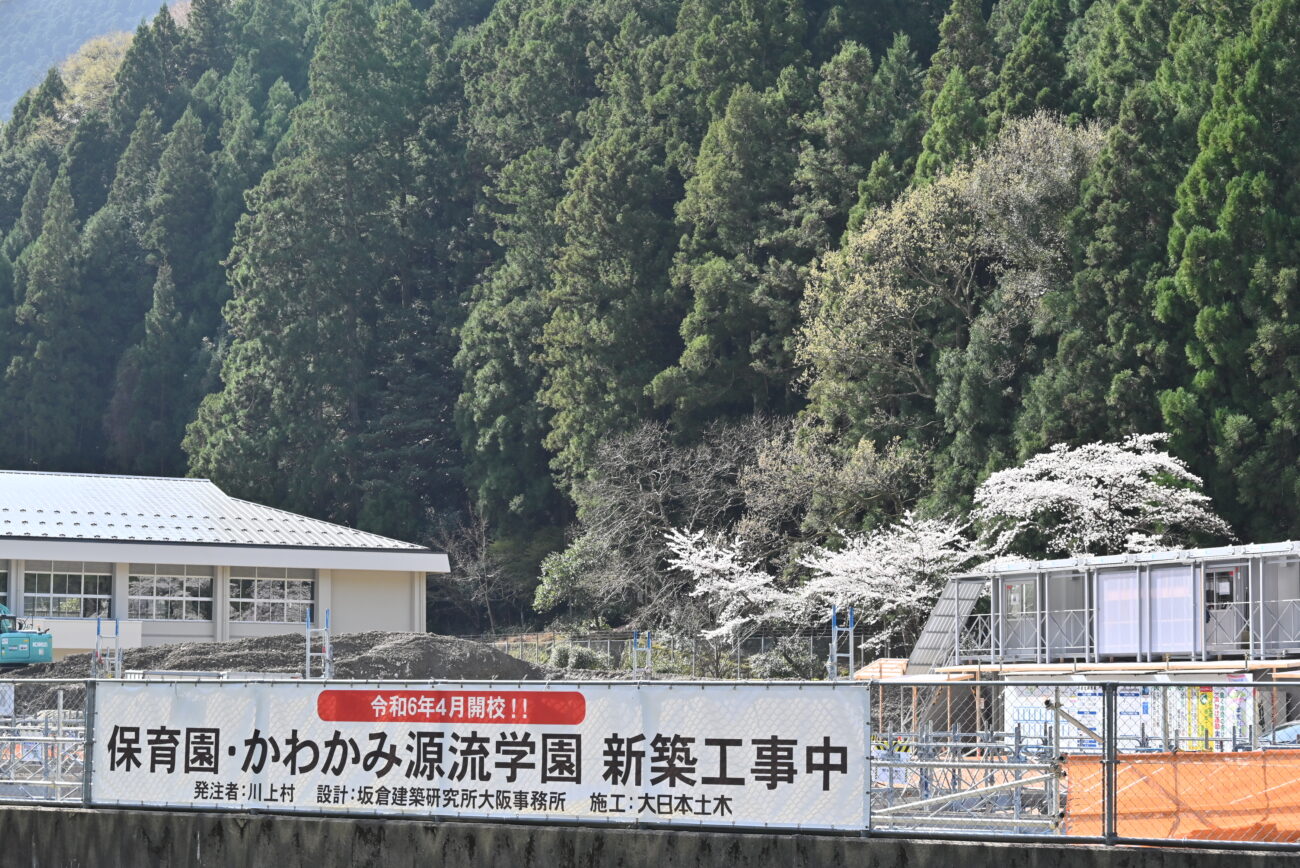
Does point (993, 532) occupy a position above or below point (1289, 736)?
above

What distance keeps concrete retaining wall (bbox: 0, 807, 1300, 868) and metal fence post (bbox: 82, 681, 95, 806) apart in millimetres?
167

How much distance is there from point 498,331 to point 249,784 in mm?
60587

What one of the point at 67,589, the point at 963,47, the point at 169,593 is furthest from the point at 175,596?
the point at 963,47

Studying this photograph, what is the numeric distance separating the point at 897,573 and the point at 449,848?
121ft

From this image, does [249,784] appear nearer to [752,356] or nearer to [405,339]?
[752,356]

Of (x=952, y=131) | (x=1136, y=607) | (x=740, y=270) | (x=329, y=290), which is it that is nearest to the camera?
(x=1136, y=607)

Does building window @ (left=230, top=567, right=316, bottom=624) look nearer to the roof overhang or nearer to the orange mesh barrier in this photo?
the roof overhang

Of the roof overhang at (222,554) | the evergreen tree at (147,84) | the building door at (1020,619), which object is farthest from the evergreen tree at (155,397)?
the building door at (1020,619)

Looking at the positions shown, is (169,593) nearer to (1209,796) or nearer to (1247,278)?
(1247,278)

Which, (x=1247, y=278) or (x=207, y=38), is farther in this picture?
(x=207, y=38)

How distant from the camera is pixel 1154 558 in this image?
3550 centimetres

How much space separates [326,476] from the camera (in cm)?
7625

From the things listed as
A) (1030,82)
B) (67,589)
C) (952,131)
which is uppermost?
(1030,82)

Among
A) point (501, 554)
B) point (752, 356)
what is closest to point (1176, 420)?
point (752, 356)
